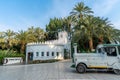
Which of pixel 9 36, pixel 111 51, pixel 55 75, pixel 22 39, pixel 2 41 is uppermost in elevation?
pixel 9 36

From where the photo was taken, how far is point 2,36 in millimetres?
39094

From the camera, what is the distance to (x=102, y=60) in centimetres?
1088

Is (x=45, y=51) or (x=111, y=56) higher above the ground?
(x=45, y=51)

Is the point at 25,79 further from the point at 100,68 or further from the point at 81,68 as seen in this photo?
the point at 100,68

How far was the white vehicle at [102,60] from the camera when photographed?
418 inches

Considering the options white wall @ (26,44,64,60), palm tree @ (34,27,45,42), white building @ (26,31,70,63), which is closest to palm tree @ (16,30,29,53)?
white building @ (26,31,70,63)

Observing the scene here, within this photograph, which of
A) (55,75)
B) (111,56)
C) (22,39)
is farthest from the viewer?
(22,39)

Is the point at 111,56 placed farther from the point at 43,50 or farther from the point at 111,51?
the point at 43,50

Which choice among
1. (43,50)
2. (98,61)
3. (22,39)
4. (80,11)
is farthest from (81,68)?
(22,39)

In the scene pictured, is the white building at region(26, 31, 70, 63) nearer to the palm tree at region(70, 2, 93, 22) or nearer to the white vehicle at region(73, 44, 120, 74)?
the palm tree at region(70, 2, 93, 22)

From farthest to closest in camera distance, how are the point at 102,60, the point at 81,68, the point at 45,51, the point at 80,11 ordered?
the point at 80,11 → the point at 45,51 → the point at 81,68 → the point at 102,60

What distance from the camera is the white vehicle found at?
1062 centimetres

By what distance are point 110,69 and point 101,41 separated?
19.3 m

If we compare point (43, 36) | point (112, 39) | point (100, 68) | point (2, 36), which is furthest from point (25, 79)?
point (43, 36)
